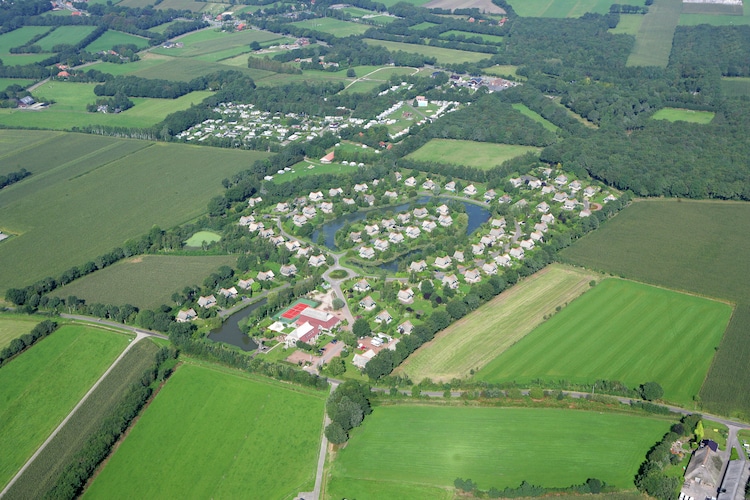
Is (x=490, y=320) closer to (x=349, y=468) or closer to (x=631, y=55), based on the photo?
(x=349, y=468)

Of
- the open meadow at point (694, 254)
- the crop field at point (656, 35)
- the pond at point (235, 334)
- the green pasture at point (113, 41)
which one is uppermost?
the crop field at point (656, 35)

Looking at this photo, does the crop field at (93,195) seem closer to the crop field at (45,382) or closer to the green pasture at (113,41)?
the crop field at (45,382)

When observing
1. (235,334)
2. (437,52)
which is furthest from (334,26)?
(235,334)

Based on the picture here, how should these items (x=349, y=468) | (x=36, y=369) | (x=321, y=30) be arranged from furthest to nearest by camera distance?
(x=321, y=30)
(x=36, y=369)
(x=349, y=468)

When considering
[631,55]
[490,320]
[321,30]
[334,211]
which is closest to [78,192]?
[334,211]

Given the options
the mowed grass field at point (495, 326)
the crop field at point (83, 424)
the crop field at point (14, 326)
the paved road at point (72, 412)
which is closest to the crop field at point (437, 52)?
the mowed grass field at point (495, 326)

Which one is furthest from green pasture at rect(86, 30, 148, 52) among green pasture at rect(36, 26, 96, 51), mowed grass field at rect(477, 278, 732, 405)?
mowed grass field at rect(477, 278, 732, 405)

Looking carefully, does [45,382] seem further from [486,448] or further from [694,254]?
[694,254]
